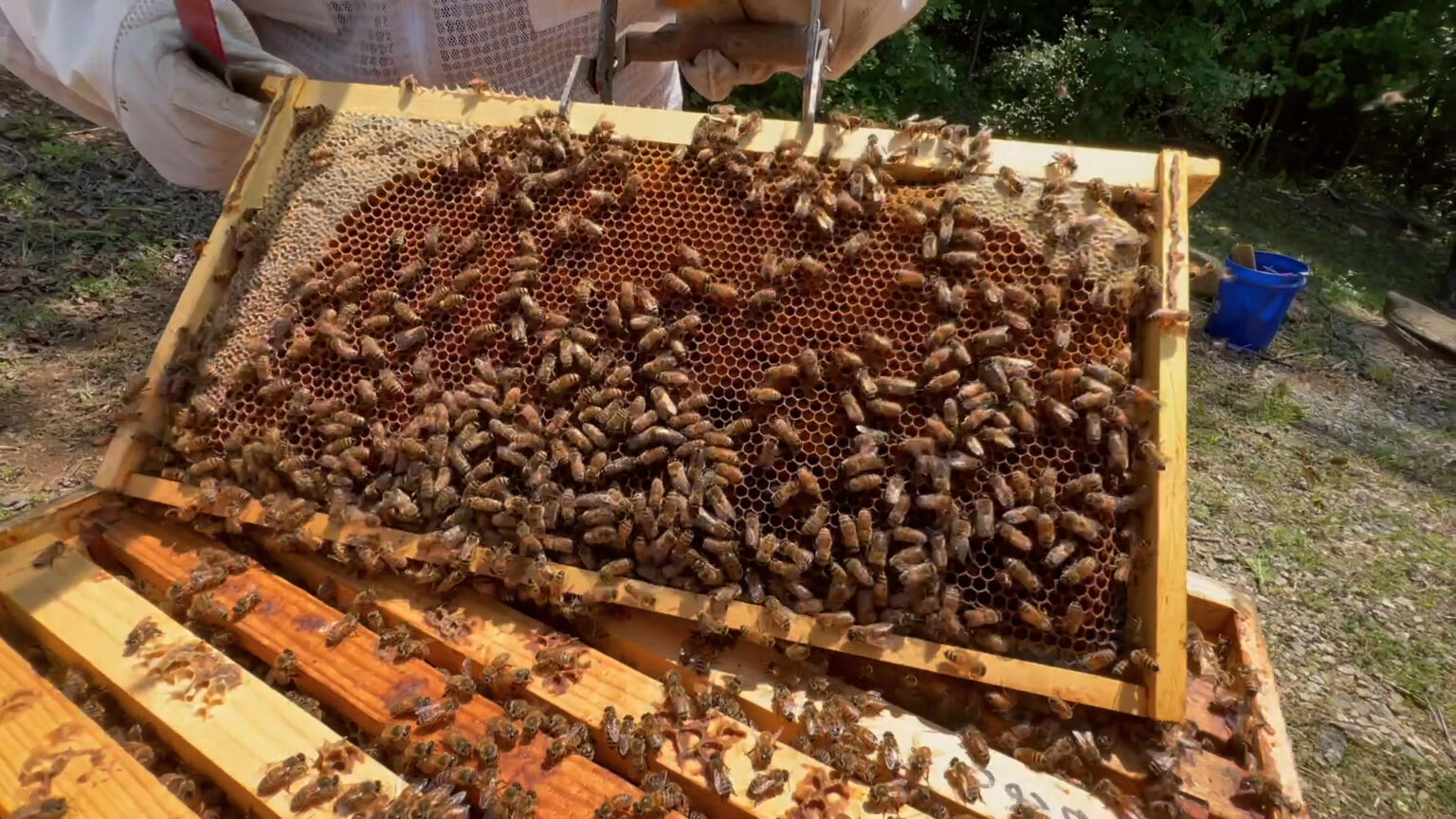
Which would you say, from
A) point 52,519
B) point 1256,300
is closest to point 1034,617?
point 52,519

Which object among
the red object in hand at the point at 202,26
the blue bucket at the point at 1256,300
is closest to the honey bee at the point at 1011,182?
the red object in hand at the point at 202,26

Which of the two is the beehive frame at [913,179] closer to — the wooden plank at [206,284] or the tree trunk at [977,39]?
the wooden plank at [206,284]

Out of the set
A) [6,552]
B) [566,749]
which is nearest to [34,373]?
[6,552]

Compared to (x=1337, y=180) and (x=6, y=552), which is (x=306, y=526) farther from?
(x=1337, y=180)

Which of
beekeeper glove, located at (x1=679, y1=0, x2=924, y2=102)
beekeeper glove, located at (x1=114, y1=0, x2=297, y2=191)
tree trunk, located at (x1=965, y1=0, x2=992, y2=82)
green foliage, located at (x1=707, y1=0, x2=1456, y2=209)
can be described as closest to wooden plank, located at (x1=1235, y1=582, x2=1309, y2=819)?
beekeeper glove, located at (x1=679, y1=0, x2=924, y2=102)

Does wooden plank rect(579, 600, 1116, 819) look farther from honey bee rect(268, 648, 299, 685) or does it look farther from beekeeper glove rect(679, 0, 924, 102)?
beekeeper glove rect(679, 0, 924, 102)

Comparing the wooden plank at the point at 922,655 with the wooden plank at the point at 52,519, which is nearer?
the wooden plank at the point at 922,655

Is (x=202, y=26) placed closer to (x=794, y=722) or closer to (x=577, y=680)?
(x=577, y=680)
